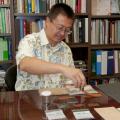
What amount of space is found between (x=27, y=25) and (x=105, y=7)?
0.89 metres

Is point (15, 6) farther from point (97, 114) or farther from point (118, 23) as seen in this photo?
point (97, 114)

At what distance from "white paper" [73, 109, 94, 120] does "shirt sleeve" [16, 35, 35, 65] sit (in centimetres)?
56

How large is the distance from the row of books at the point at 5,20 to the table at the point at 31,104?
1.30 m

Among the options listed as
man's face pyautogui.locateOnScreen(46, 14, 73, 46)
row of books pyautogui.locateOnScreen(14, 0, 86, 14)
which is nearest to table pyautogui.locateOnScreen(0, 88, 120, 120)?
man's face pyautogui.locateOnScreen(46, 14, 73, 46)

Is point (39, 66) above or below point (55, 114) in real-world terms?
above

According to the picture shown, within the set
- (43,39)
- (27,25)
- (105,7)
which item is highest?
(105,7)

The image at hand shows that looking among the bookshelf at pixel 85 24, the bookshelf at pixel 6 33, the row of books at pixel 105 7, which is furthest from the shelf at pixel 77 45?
the bookshelf at pixel 6 33

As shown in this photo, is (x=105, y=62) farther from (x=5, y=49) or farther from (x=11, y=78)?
(x=11, y=78)

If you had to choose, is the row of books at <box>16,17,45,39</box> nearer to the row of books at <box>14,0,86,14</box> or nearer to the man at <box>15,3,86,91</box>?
the row of books at <box>14,0,86,14</box>

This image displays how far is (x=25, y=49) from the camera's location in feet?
5.63

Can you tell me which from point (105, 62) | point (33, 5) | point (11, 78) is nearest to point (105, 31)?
point (105, 62)

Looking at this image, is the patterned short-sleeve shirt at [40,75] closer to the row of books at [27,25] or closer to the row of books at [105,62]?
the row of books at [27,25]

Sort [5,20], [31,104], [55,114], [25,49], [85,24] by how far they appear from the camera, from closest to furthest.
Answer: [55,114] < [31,104] < [25,49] < [5,20] < [85,24]

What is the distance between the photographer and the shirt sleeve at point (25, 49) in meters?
1.65
